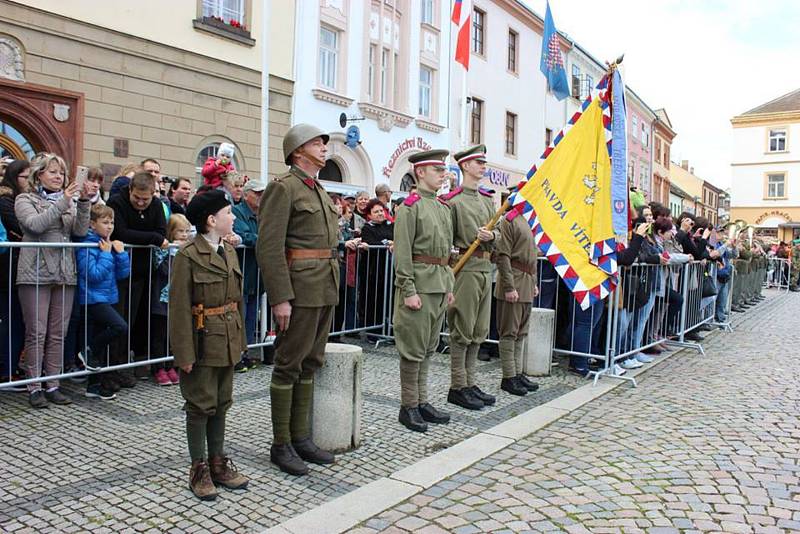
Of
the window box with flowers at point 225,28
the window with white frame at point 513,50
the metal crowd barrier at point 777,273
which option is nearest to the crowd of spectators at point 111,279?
the window box with flowers at point 225,28

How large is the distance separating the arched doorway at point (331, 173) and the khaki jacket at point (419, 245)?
47.8ft

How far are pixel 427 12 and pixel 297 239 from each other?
67.9 ft

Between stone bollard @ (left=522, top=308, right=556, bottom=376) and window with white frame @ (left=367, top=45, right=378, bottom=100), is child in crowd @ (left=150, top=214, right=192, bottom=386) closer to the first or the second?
stone bollard @ (left=522, top=308, right=556, bottom=376)

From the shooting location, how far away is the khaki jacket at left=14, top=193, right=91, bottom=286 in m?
5.51

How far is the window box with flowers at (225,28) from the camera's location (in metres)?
14.8

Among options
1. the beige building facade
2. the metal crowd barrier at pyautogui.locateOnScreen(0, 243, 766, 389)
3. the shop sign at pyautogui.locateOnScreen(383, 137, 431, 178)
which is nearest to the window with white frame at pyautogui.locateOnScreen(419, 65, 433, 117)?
the shop sign at pyautogui.locateOnScreen(383, 137, 431, 178)

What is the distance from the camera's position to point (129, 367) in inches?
240

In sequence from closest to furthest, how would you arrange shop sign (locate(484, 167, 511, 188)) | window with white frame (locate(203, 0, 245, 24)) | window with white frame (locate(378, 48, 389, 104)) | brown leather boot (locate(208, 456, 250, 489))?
brown leather boot (locate(208, 456, 250, 489)) → window with white frame (locate(203, 0, 245, 24)) → window with white frame (locate(378, 48, 389, 104)) → shop sign (locate(484, 167, 511, 188))

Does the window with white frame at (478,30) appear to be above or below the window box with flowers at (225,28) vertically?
above

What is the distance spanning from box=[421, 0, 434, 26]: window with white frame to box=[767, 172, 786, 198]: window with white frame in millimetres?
43231

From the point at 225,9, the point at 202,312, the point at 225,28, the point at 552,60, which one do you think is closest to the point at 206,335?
the point at 202,312

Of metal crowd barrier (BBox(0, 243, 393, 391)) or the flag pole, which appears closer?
metal crowd barrier (BBox(0, 243, 393, 391))

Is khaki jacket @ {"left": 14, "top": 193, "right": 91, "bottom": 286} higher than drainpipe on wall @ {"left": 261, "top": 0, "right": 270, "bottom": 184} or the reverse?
the reverse

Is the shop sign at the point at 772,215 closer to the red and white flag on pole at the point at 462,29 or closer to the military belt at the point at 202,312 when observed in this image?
the red and white flag on pole at the point at 462,29
